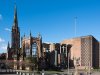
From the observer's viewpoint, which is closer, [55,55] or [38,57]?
[38,57]

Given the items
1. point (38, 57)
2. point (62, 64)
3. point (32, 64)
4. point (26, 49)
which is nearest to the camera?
point (32, 64)

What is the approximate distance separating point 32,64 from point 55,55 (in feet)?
85.0

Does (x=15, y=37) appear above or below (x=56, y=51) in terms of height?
above

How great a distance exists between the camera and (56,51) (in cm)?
13825

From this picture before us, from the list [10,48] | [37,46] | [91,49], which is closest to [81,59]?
[91,49]

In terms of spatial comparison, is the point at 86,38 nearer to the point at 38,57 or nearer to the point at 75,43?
the point at 75,43

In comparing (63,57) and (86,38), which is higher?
(86,38)

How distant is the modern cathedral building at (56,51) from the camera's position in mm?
128125

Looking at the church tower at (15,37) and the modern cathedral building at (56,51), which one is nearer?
the modern cathedral building at (56,51)

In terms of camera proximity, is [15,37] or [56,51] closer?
[56,51]

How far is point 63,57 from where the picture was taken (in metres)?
143

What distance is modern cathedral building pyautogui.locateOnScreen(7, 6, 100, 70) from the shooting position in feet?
420

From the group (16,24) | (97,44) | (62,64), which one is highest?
(16,24)

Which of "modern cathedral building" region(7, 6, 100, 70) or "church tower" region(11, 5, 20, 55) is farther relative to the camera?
"church tower" region(11, 5, 20, 55)
